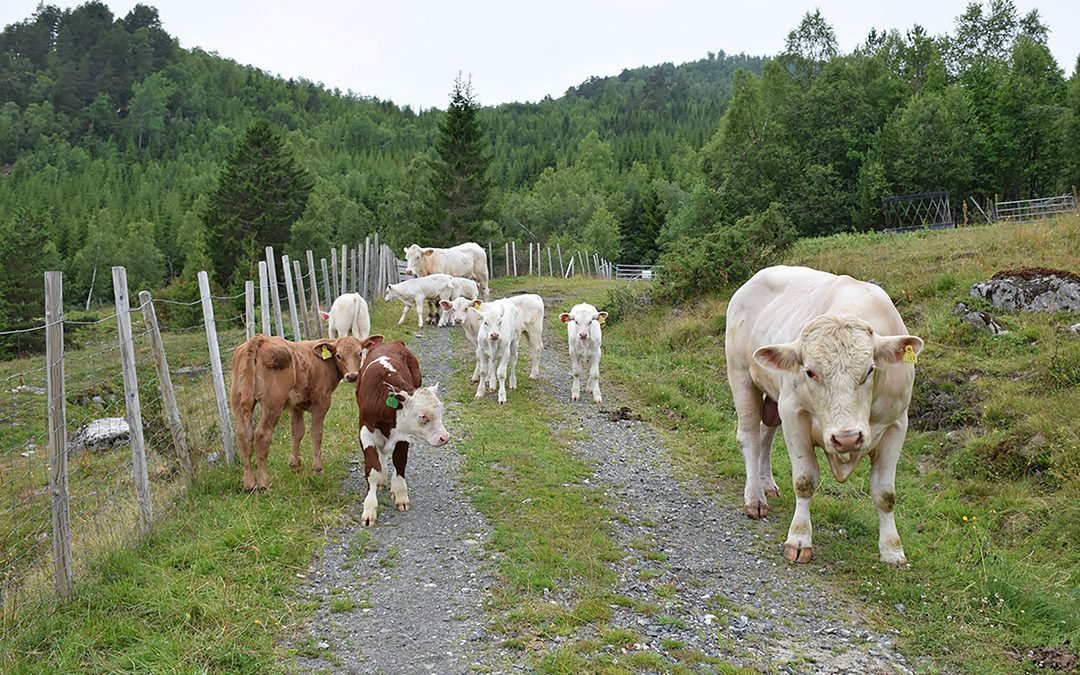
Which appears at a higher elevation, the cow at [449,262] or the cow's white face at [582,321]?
the cow at [449,262]

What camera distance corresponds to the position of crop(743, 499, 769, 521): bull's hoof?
827 cm

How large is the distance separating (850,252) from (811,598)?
19741mm

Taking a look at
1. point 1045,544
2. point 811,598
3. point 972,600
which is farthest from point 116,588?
point 1045,544

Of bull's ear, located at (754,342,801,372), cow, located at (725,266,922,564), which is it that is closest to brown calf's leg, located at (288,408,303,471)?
cow, located at (725,266,922,564)

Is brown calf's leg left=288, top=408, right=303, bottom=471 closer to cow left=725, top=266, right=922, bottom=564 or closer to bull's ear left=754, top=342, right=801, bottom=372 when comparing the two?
cow left=725, top=266, right=922, bottom=564

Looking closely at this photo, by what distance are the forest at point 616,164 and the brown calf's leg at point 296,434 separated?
1538 cm

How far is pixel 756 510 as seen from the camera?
827 cm

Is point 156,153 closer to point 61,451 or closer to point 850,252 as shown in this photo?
point 850,252

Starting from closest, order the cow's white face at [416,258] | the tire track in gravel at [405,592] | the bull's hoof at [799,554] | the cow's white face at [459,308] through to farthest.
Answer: the tire track in gravel at [405,592] < the bull's hoof at [799,554] < the cow's white face at [459,308] < the cow's white face at [416,258]

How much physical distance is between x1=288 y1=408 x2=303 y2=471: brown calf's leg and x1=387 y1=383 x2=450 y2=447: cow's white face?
162cm

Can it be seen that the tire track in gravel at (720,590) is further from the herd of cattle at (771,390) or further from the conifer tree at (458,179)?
the conifer tree at (458,179)

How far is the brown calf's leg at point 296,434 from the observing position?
30.3 feet

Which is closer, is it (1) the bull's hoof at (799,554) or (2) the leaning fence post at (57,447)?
(2) the leaning fence post at (57,447)

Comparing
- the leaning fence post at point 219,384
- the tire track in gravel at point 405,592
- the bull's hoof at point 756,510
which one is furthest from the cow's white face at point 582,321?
the leaning fence post at point 219,384
